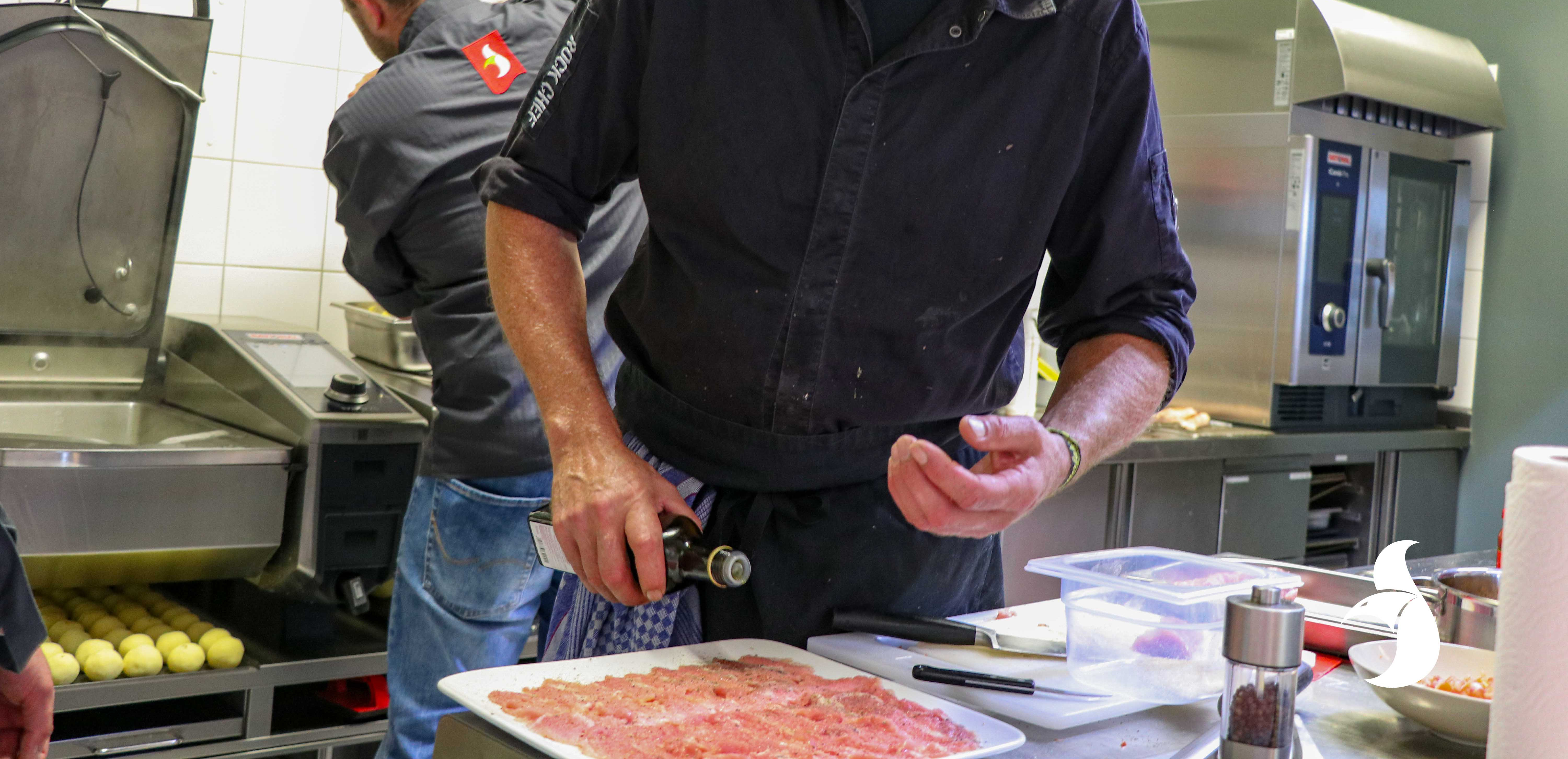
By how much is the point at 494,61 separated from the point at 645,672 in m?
1.35

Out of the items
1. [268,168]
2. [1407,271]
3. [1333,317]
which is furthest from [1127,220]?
[1407,271]

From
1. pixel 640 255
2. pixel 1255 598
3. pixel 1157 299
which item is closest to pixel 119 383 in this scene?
pixel 640 255

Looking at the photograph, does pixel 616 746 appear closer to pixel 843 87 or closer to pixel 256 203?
pixel 843 87

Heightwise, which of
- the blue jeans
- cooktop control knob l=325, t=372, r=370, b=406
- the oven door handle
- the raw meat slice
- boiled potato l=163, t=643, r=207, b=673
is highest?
the oven door handle

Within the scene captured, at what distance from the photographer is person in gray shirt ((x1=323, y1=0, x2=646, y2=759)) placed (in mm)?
1947

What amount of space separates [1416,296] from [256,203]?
3.08 metres

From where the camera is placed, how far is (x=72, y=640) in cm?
191

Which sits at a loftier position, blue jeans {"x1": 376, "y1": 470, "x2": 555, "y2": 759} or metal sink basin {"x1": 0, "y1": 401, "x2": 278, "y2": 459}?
metal sink basin {"x1": 0, "y1": 401, "x2": 278, "y2": 459}

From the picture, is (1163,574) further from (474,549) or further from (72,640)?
(72,640)

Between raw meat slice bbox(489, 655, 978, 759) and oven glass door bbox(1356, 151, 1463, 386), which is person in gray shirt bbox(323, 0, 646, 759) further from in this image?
oven glass door bbox(1356, 151, 1463, 386)

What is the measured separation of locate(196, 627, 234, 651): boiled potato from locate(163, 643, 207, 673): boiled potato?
0.10 ft

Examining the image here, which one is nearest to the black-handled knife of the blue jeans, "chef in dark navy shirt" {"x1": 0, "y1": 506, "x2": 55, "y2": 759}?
"chef in dark navy shirt" {"x1": 0, "y1": 506, "x2": 55, "y2": 759}

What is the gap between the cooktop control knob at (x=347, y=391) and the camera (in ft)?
6.62

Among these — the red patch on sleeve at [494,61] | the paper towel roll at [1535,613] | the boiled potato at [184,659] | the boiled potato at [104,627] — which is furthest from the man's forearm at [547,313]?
the boiled potato at [104,627]
